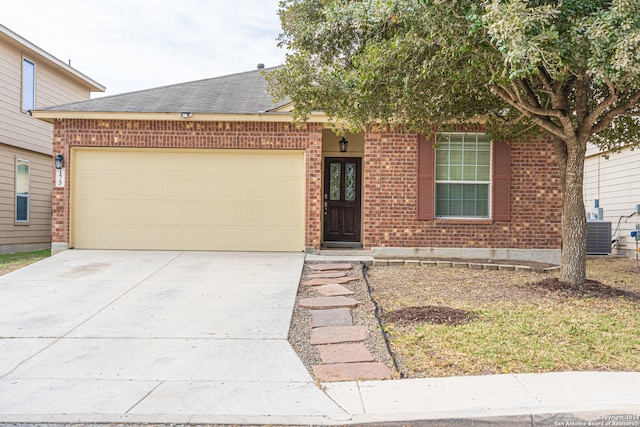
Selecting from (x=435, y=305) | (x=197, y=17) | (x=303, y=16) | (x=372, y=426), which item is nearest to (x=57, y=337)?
(x=372, y=426)

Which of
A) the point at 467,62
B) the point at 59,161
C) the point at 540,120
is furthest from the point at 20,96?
the point at 540,120

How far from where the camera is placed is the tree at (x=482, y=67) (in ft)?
16.1

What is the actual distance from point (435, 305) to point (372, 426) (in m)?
3.31

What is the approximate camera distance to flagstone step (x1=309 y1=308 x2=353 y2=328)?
18.1 ft

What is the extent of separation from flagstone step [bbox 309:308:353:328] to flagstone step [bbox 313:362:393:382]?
4.02ft

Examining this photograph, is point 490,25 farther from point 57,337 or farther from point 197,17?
point 197,17

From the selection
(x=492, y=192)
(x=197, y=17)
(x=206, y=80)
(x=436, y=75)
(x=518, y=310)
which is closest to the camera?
(x=518, y=310)

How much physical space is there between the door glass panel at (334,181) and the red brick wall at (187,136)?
1827 millimetres

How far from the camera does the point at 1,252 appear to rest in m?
12.1

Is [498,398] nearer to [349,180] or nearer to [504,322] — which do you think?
[504,322]

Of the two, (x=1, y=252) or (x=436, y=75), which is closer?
(x=436, y=75)

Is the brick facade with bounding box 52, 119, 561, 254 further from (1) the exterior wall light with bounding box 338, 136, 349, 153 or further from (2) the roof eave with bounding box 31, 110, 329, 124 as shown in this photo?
(1) the exterior wall light with bounding box 338, 136, 349, 153

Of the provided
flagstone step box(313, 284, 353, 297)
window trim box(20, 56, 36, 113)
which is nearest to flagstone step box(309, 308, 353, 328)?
flagstone step box(313, 284, 353, 297)

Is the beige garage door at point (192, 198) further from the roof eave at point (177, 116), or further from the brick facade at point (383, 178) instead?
the roof eave at point (177, 116)
